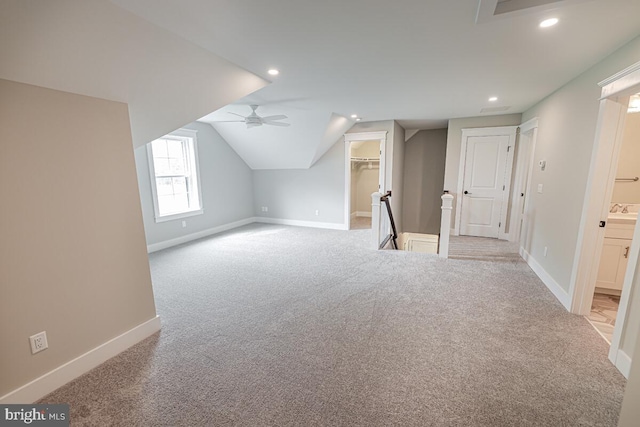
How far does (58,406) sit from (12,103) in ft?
6.05

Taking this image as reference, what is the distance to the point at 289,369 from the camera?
1.88 metres

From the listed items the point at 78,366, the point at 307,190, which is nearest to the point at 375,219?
the point at 307,190

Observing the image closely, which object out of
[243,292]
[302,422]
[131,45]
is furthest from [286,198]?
[302,422]

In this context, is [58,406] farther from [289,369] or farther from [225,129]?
[225,129]

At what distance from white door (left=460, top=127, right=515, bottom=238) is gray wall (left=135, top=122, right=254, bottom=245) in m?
5.08

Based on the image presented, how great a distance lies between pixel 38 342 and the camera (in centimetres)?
167

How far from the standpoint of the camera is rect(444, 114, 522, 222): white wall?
4.82 metres

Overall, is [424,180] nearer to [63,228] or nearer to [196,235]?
[196,235]

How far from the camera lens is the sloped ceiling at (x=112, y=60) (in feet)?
4.51

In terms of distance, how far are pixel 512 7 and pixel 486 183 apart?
4.14 meters

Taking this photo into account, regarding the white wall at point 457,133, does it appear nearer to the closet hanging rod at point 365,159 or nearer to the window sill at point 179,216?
the closet hanging rod at point 365,159

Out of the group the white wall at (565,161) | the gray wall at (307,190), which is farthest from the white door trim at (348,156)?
the white wall at (565,161)

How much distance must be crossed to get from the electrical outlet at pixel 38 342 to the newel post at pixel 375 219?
152 inches

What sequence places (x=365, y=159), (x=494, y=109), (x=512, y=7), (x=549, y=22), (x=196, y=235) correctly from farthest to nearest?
(x=365, y=159) < (x=196, y=235) < (x=494, y=109) < (x=549, y=22) < (x=512, y=7)
